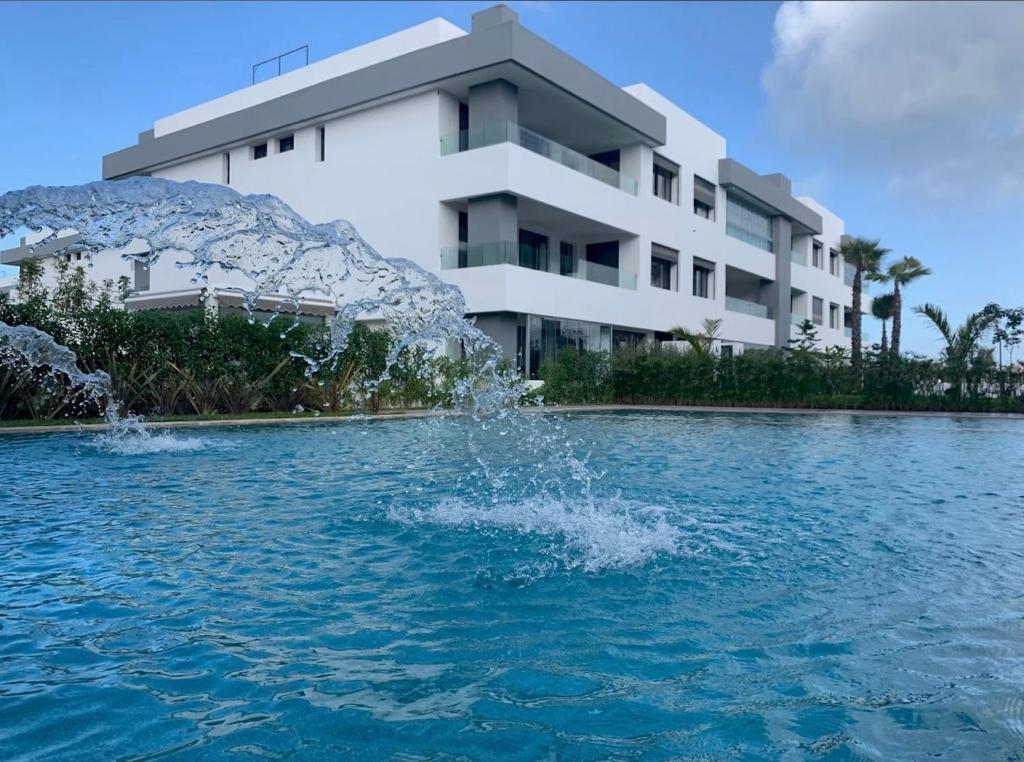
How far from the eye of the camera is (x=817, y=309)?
5056 cm

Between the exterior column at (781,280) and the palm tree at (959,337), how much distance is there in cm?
1692

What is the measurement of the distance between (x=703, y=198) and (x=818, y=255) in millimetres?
19557

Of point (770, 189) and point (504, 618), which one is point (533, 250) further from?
point (504, 618)

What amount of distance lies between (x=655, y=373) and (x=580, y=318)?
3.24m

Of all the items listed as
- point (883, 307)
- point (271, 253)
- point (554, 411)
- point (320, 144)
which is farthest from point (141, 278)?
point (883, 307)

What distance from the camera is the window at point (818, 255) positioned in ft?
168

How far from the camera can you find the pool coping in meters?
12.8

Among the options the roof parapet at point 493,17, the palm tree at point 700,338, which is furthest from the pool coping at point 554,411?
the roof parapet at point 493,17

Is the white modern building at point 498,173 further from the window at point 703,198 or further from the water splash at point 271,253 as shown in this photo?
the water splash at point 271,253

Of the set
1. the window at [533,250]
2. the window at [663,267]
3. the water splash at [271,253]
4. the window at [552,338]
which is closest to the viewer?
the water splash at [271,253]

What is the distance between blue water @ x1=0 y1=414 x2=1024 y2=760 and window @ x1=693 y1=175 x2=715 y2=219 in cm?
2869

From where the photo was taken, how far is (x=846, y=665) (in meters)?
3.48

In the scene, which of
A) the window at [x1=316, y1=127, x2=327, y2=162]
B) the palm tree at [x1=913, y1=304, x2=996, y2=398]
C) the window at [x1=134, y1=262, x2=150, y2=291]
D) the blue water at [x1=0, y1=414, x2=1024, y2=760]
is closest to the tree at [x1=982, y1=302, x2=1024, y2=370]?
the palm tree at [x1=913, y1=304, x2=996, y2=398]

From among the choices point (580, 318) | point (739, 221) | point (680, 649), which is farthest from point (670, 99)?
point (680, 649)
